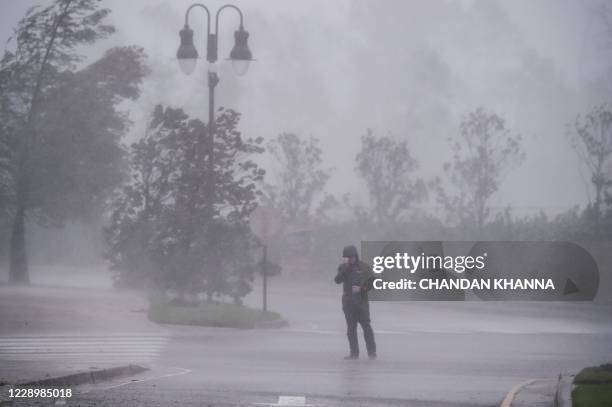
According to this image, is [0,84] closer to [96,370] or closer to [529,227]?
[529,227]

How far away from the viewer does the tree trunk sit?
131 ft

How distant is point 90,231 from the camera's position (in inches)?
2240

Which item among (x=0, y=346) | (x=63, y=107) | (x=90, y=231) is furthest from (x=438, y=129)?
(x=0, y=346)

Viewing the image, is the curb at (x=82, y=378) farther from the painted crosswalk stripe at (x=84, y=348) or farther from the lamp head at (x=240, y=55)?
the lamp head at (x=240, y=55)

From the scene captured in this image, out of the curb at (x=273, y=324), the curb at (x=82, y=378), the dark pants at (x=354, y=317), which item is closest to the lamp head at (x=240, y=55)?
the curb at (x=273, y=324)

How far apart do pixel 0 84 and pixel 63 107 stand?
263 cm

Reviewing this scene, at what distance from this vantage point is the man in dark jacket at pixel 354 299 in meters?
17.4

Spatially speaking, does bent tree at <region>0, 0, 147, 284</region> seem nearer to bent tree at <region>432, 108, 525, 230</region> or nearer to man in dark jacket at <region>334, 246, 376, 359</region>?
bent tree at <region>432, 108, 525, 230</region>

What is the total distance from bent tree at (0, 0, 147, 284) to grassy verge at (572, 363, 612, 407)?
29.6 meters

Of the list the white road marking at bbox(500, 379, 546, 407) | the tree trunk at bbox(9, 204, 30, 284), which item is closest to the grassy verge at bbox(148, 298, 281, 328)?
the white road marking at bbox(500, 379, 546, 407)

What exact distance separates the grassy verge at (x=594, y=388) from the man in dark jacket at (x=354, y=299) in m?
5.24

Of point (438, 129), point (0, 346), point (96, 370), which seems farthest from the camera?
point (438, 129)

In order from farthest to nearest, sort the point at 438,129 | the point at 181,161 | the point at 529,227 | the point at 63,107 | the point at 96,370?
1. the point at 438,129
2. the point at 529,227
3. the point at 63,107
4. the point at 181,161
5. the point at 96,370

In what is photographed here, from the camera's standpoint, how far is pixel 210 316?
84.4 ft
